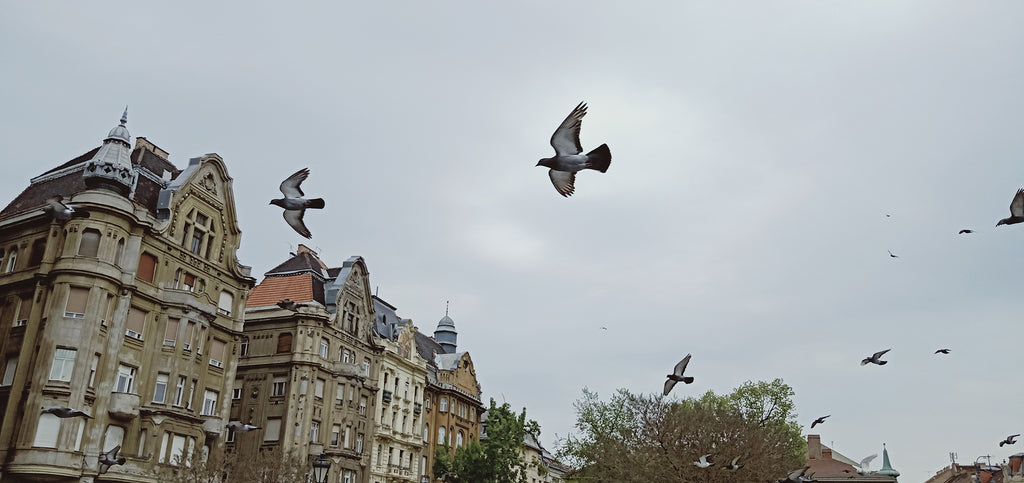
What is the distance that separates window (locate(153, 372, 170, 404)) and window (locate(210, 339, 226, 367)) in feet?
14.1

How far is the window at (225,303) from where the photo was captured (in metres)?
48.1

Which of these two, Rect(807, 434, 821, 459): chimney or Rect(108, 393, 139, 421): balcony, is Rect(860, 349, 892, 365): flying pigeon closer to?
Rect(108, 393, 139, 421): balcony

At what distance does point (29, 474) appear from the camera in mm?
35562

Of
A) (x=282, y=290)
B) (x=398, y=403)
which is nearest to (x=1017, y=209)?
(x=282, y=290)

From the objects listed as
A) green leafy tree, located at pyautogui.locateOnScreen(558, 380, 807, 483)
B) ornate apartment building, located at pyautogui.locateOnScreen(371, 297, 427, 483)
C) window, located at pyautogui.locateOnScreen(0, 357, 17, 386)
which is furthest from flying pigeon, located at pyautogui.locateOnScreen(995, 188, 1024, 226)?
ornate apartment building, located at pyautogui.locateOnScreen(371, 297, 427, 483)

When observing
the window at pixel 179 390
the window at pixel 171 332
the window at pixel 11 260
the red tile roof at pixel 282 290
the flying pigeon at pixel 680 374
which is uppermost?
the red tile roof at pixel 282 290

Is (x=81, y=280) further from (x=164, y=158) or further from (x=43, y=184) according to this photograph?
(x=164, y=158)

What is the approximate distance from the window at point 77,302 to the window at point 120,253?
222cm

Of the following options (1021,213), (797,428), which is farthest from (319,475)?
(797,428)

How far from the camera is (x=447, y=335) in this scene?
8425 centimetres

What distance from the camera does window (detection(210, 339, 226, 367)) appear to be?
47.1 m

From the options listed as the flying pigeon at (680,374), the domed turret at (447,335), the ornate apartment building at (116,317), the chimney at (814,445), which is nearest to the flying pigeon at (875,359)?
the flying pigeon at (680,374)

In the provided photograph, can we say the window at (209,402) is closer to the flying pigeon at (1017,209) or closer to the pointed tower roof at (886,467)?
the flying pigeon at (1017,209)

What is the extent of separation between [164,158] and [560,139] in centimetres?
4318
